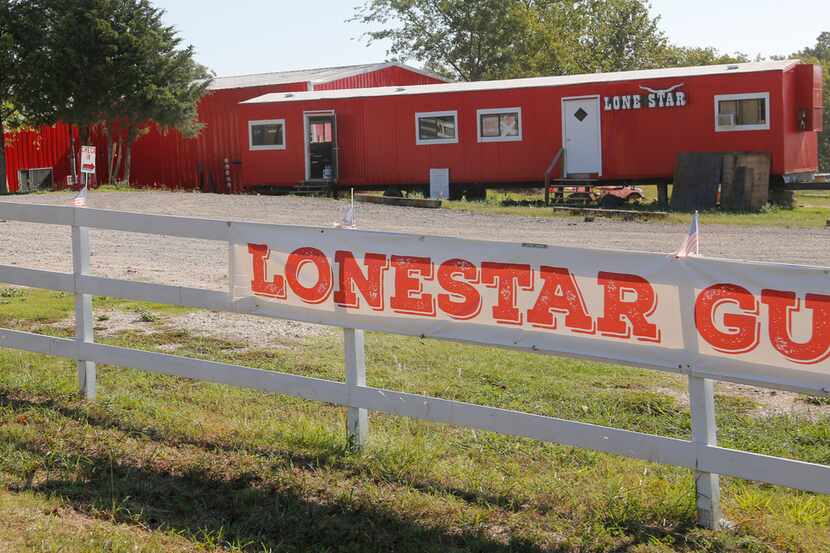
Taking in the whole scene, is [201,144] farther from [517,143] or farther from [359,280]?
[359,280]

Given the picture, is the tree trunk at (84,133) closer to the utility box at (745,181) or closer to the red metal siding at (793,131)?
the utility box at (745,181)

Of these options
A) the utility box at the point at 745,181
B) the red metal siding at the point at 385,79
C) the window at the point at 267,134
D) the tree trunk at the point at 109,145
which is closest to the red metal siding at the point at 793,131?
the utility box at the point at 745,181

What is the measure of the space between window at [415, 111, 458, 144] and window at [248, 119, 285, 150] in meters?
4.35

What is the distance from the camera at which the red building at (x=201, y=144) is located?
35.2m

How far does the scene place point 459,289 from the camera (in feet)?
16.7

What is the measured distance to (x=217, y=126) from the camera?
117ft

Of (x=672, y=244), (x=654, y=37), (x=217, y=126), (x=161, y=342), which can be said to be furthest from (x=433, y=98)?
(x=654, y=37)

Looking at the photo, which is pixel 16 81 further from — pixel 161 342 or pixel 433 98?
pixel 161 342

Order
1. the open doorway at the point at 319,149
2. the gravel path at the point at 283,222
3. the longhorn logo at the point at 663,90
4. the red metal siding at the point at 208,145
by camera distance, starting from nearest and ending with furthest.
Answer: the gravel path at the point at 283,222 → the longhorn logo at the point at 663,90 → the open doorway at the point at 319,149 → the red metal siding at the point at 208,145

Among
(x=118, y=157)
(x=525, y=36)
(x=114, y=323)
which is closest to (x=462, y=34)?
(x=525, y=36)

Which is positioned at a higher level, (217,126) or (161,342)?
(217,126)

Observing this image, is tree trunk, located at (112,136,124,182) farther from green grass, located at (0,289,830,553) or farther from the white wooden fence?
the white wooden fence

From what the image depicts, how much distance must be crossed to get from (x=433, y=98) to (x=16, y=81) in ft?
43.3

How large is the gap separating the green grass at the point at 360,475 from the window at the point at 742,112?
755 inches
